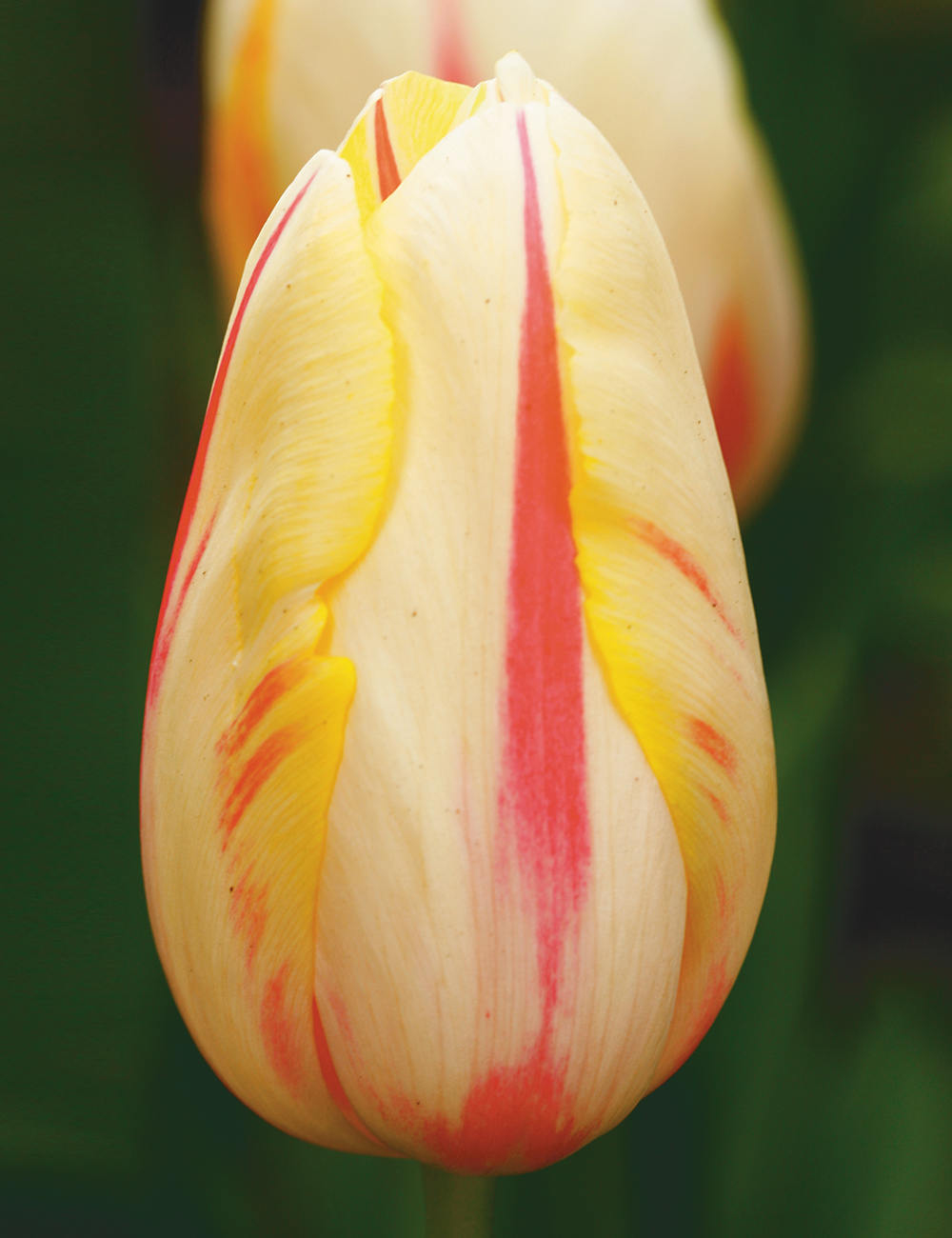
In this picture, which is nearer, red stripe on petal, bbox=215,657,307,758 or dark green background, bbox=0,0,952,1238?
red stripe on petal, bbox=215,657,307,758

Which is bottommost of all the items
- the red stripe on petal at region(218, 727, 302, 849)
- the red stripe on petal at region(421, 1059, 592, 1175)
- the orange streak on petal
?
the red stripe on petal at region(421, 1059, 592, 1175)

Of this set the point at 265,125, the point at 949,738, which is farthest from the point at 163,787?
the point at 949,738

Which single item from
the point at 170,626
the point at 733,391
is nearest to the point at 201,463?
the point at 170,626

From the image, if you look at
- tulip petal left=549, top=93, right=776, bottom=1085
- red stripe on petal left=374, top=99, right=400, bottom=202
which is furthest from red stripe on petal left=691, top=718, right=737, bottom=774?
red stripe on petal left=374, top=99, right=400, bottom=202

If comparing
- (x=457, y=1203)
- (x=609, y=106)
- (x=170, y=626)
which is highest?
(x=609, y=106)

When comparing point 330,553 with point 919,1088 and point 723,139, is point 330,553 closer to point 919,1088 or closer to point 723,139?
point 723,139

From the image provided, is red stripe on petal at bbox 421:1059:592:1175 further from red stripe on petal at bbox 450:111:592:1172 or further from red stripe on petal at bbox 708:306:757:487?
red stripe on petal at bbox 708:306:757:487

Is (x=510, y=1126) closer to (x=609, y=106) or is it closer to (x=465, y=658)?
(x=465, y=658)
